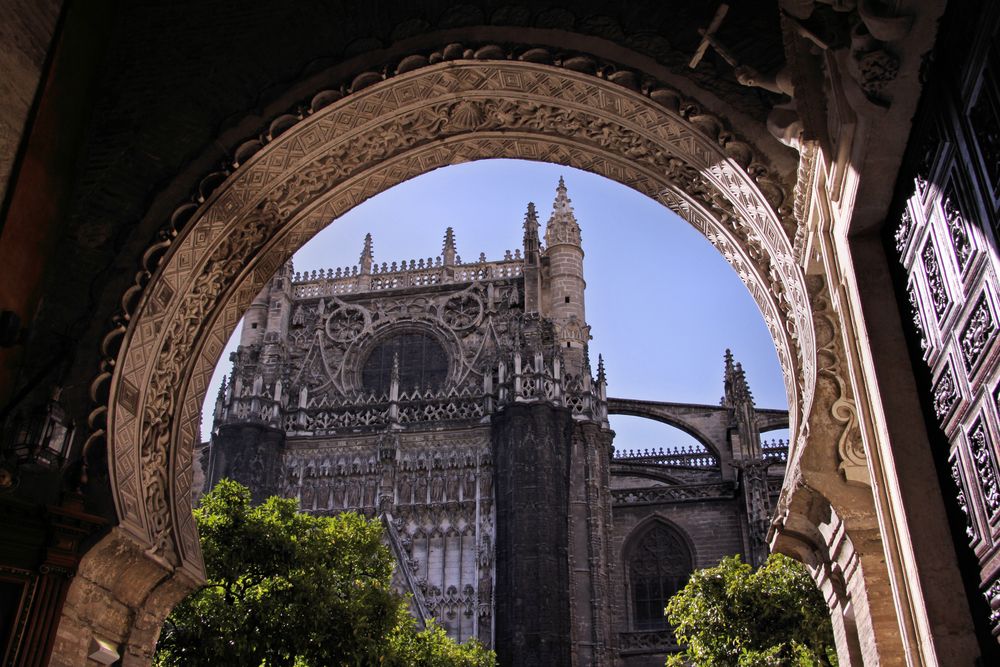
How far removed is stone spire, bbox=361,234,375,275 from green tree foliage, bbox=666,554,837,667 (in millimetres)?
25536

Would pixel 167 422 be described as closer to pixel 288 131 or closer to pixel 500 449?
pixel 288 131

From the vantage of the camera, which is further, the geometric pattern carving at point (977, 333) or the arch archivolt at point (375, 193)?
the arch archivolt at point (375, 193)

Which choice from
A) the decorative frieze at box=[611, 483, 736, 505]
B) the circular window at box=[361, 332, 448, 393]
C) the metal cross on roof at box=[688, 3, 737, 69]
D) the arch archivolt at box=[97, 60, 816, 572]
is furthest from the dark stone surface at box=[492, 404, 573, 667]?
the metal cross on roof at box=[688, 3, 737, 69]

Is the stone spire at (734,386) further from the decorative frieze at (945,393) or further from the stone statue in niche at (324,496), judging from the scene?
the decorative frieze at (945,393)

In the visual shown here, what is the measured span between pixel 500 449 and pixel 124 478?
25869 mm

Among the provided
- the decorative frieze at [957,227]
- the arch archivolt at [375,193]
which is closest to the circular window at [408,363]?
the arch archivolt at [375,193]

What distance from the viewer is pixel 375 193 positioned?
29.2 ft

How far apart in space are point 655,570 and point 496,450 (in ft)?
22.8

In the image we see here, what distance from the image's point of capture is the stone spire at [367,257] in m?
41.4

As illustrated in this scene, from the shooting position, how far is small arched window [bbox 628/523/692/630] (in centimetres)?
3394

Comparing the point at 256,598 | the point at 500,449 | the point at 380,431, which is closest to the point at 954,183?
the point at 256,598

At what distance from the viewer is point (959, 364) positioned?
4.28 meters

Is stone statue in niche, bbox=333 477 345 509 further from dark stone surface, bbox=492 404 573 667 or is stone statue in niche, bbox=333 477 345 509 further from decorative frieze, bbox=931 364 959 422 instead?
decorative frieze, bbox=931 364 959 422

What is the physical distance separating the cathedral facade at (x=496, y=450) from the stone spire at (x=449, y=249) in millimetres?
77
